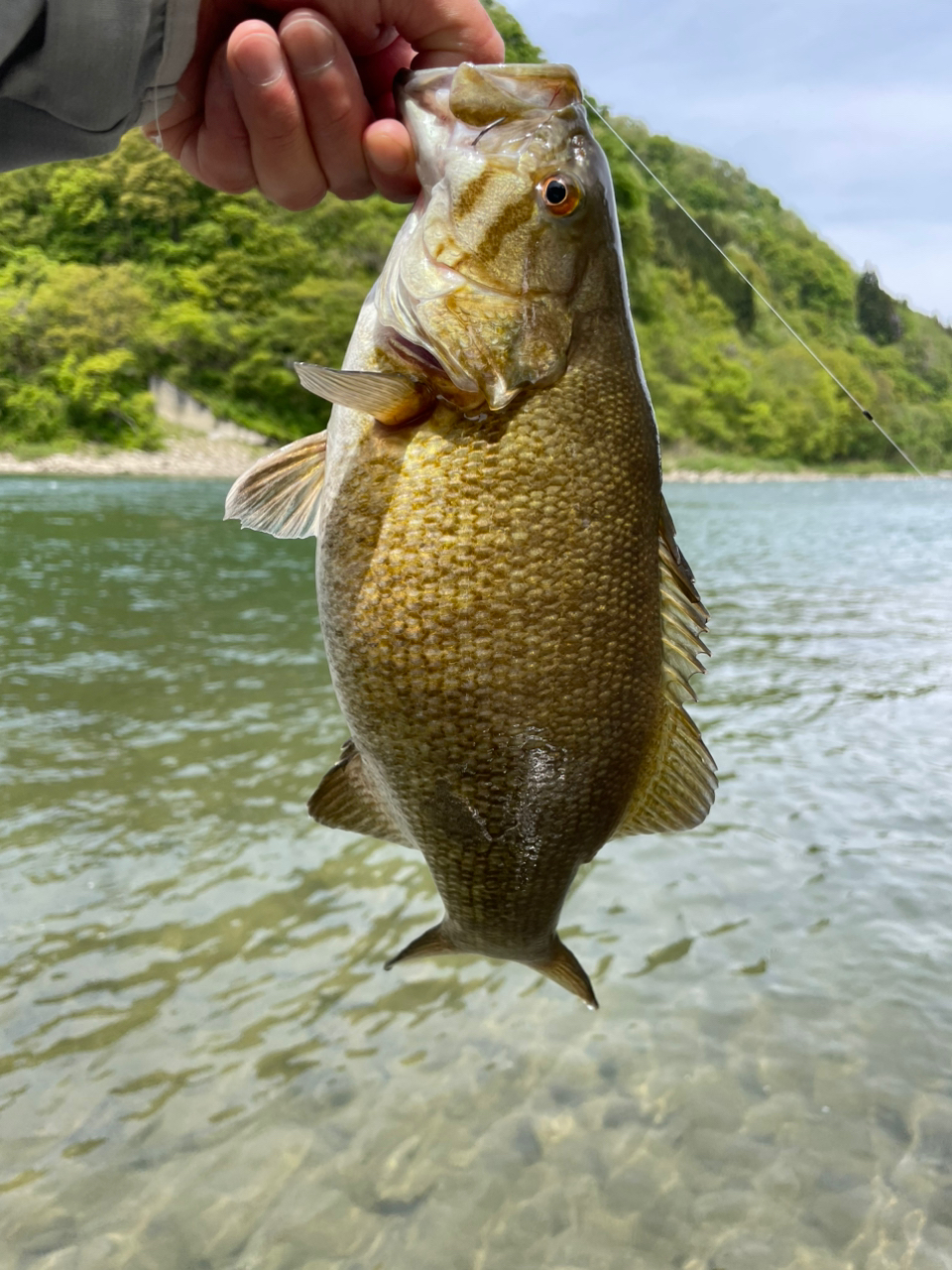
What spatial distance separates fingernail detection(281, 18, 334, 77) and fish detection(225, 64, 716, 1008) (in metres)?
0.24

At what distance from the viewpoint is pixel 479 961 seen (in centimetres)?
536

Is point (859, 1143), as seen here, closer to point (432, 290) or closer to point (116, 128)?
point (432, 290)

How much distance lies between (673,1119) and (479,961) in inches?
60.1

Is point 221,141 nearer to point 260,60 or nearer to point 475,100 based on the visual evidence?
point 260,60

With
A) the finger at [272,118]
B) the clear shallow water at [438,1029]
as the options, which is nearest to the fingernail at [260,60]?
the finger at [272,118]

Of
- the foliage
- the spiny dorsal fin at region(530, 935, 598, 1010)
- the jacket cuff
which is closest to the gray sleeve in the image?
the jacket cuff

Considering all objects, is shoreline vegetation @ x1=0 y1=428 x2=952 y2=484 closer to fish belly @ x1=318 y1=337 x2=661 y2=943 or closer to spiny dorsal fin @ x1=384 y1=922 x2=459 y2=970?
spiny dorsal fin @ x1=384 y1=922 x2=459 y2=970

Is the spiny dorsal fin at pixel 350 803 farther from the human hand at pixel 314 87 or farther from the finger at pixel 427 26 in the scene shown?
the finger at pixel 427 26

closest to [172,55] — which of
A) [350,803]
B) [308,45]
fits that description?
[308,45]

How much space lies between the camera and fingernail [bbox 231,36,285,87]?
6.38 feet

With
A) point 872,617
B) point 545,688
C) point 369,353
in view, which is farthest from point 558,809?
point 872,617

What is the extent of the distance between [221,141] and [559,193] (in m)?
1.04

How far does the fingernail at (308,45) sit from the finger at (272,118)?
26 millimetres

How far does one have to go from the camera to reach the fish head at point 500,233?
1797 millimetres
